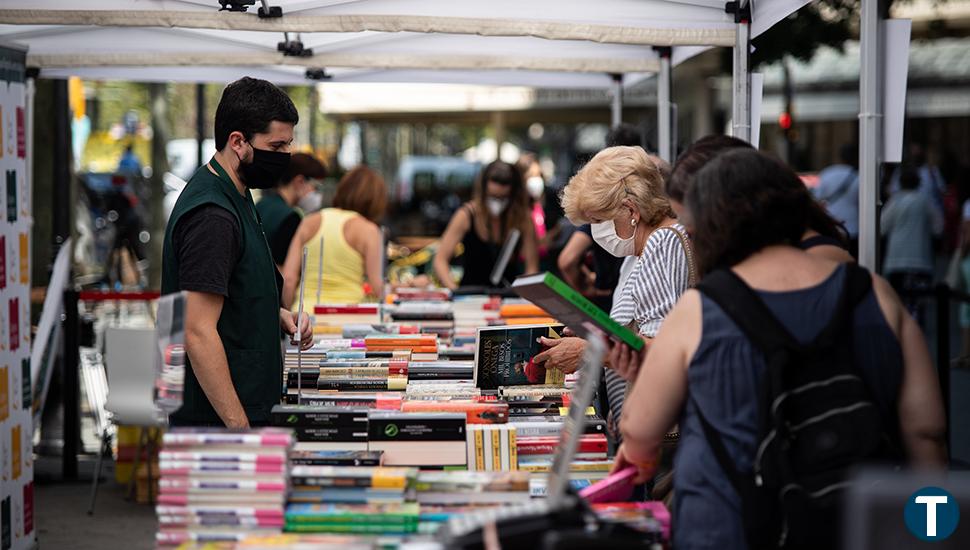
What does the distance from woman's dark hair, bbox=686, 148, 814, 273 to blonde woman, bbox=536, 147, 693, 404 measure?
1003 millimetres

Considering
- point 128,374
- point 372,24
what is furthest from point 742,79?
point 128,374

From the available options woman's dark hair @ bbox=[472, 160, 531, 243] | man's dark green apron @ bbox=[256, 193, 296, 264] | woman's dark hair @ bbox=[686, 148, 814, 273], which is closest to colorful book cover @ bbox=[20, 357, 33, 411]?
man's dark green apron @ bbox=[256, 193, 296, 264]

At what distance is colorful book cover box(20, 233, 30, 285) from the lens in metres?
5.34

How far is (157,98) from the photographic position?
17.8m

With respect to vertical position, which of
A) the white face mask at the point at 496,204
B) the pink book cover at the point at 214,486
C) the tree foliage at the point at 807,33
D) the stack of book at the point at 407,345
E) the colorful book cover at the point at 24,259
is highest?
the tree foliage at the point at 807,33

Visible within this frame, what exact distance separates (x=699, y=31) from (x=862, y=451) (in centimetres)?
288

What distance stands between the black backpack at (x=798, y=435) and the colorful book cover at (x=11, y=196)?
354 cm

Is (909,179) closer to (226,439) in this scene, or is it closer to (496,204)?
(496,204)

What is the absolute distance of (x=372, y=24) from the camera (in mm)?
4941

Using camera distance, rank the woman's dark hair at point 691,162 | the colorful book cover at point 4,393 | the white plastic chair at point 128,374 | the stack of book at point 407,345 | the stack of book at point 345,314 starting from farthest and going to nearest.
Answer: the white plastic chair at point 128,374 → the stack of book at point 345,314 → the colorful book cover at point 4,393 → the stack of book at point 407,345 → the woman's dark hair at point 691,162

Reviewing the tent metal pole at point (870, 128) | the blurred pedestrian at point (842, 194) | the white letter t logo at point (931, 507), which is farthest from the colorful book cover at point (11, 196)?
the blurred pedestrian at point (842, 194)

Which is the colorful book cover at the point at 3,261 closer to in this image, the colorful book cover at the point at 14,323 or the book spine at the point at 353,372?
the colorful book cover at the point at 14,323

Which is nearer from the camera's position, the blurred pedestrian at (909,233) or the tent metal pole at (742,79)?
the tent metal pole at (742,79)

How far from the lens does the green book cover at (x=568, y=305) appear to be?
3.07 meters
